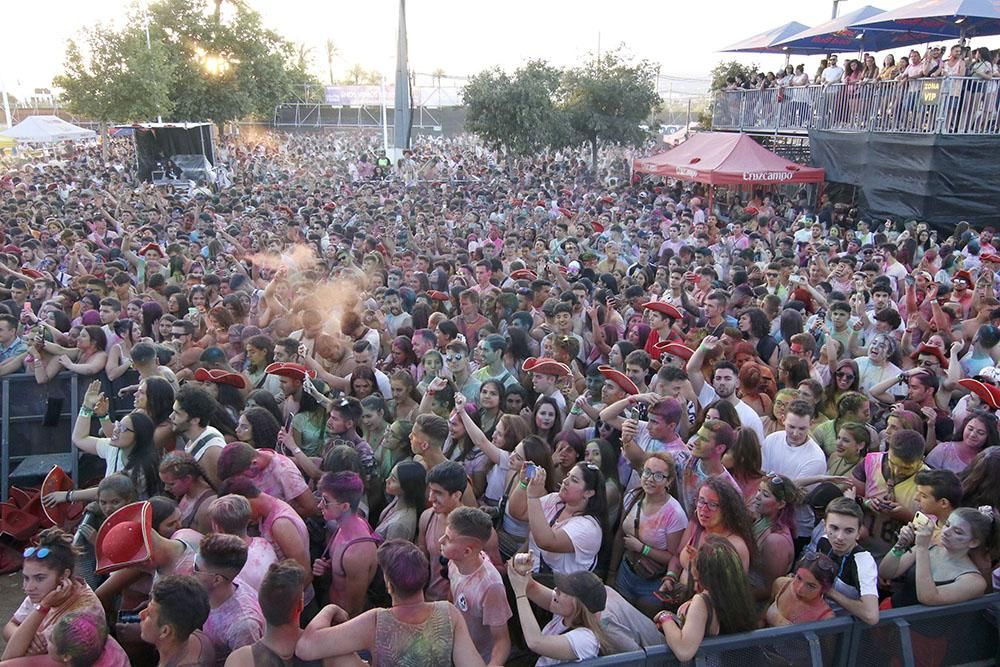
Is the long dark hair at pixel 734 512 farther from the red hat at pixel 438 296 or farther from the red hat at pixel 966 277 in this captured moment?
the red hat at pixel 966 277

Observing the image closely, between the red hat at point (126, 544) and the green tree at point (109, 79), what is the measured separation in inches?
1024

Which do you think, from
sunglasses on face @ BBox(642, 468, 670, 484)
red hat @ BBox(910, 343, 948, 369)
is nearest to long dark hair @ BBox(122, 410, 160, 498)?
sunglasses on face @ BBox(642, 468, 670, 484)

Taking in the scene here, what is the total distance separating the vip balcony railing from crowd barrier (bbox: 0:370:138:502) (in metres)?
14.0

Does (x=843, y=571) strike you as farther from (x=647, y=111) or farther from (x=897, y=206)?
(x=647, y=111)

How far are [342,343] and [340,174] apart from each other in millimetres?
21588

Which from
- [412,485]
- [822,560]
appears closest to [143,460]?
[412,485]

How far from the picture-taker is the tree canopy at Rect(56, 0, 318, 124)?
82.4 ft

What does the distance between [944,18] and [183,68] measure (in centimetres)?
2944

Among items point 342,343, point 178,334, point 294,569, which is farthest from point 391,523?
point 178,334

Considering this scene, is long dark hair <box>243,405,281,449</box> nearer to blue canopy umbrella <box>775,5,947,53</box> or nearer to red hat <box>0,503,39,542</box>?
red hat <box>0,503,39,542</box>

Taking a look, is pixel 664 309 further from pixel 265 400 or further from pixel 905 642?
pixel 905 642

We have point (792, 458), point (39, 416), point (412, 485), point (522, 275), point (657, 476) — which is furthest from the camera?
point (522, 275)

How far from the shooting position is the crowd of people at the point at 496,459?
9.53ft

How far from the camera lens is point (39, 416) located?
232 inches
